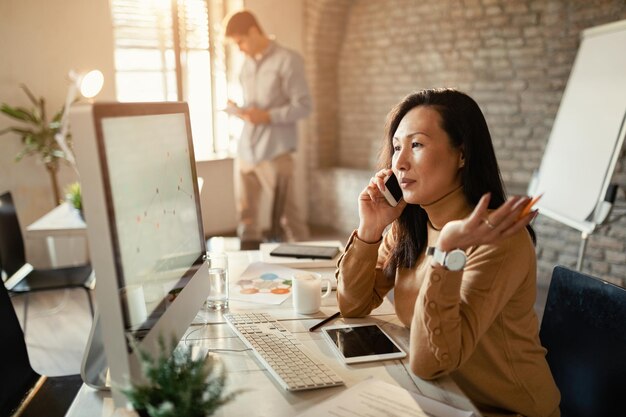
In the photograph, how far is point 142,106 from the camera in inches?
38.7

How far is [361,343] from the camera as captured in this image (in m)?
1.28

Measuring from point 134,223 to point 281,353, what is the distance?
476 mm

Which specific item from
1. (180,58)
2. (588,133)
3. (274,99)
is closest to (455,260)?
(588,133)

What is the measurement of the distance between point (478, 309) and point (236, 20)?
327 centimetres

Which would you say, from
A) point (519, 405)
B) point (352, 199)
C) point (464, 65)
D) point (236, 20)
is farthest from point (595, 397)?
point (352, 199)

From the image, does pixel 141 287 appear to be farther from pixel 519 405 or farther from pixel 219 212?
pixel 219 212

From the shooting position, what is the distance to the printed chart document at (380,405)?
985mm

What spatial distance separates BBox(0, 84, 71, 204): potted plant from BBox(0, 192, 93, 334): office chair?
1.13 metres

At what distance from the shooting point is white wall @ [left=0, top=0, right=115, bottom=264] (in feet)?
13.2

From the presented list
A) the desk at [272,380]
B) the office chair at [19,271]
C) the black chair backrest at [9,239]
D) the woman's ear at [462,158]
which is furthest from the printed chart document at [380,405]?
the black chair backrest at [9,239]

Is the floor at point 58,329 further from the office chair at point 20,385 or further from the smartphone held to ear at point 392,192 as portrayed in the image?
the smartphone held to ear at point 392,192

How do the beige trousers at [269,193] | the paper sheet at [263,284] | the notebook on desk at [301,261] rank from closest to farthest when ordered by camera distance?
1. the paper sheet at [263,284]
2. the notebook on desk at [301,261]
3. the beige trousers at [269,193]

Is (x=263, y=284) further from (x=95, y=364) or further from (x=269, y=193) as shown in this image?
(x=269, y=193)

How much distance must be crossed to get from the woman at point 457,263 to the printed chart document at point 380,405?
9 cm
